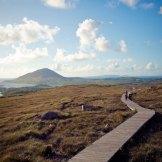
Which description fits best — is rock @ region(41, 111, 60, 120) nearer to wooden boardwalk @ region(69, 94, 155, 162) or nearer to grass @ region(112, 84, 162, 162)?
wooden boardwalk @ region(69, 94, 155, 162)

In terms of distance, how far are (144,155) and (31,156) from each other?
6.71 meters

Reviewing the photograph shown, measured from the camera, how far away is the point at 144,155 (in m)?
18.0

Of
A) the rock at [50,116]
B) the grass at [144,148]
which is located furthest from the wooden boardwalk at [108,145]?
the rock at [50,116]

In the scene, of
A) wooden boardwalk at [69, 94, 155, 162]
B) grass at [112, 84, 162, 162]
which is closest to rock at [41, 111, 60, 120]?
wooden boardwalk at [69, 94, 155, 162]

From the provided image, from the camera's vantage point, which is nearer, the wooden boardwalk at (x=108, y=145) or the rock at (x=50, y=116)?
the wooden boardwalk at (x=108, y=145)

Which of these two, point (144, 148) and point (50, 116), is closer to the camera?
point (144, 148)

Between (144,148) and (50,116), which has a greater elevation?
(50,116)

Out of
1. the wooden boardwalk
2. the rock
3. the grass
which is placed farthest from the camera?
the rock

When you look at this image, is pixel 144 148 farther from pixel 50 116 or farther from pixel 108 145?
pixel 50 116

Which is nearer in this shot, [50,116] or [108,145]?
[108,145]

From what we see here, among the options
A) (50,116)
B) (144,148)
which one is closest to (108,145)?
(144,148)

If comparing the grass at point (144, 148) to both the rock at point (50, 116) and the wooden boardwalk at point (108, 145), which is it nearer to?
the wooden boardwalk at point (108, 145)

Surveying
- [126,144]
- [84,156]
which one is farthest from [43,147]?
[126,144]

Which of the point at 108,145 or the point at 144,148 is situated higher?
the point at 108,145
